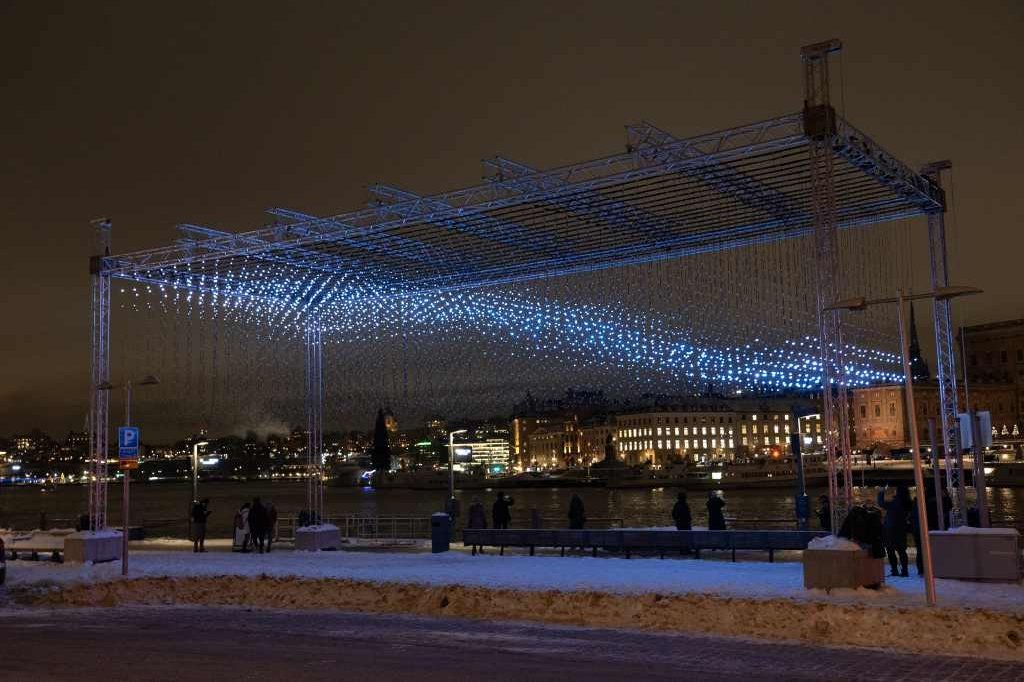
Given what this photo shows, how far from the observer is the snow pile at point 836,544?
46.0 feet

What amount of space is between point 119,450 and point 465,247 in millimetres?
8481

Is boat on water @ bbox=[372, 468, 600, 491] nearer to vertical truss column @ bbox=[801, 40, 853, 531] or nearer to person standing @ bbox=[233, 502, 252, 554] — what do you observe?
person standing @ bbox=[233, 502, 252, 554]

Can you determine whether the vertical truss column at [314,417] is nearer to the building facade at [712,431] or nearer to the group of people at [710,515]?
the group of people at [710,515]

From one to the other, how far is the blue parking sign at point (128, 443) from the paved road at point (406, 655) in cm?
633

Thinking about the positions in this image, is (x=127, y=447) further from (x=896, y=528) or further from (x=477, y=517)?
(x=896, y=528)

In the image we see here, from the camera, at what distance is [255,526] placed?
25.0m

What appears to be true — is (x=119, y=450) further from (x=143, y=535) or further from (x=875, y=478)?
(x=875, y=478)

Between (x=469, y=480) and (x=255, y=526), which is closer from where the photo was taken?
(x=255, y=526)

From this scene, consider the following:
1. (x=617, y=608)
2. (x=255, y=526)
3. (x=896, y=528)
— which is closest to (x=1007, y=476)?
(x=255, y=526)

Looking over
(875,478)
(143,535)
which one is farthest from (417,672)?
(875,478)

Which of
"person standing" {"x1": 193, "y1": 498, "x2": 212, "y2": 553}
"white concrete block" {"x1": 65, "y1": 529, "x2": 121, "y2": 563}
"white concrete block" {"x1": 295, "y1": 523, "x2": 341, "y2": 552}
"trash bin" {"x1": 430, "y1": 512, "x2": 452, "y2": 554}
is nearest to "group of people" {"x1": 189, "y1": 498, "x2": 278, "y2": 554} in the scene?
"person standing" {"x1": 193, "y1": 498, "x2": 212, "y2": 553}

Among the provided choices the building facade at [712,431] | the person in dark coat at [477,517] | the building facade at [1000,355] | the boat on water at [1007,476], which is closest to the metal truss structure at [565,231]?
the person in dark coat at [477,517]

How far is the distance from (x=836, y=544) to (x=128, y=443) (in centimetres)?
1405

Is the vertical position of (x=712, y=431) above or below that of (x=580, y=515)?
above
